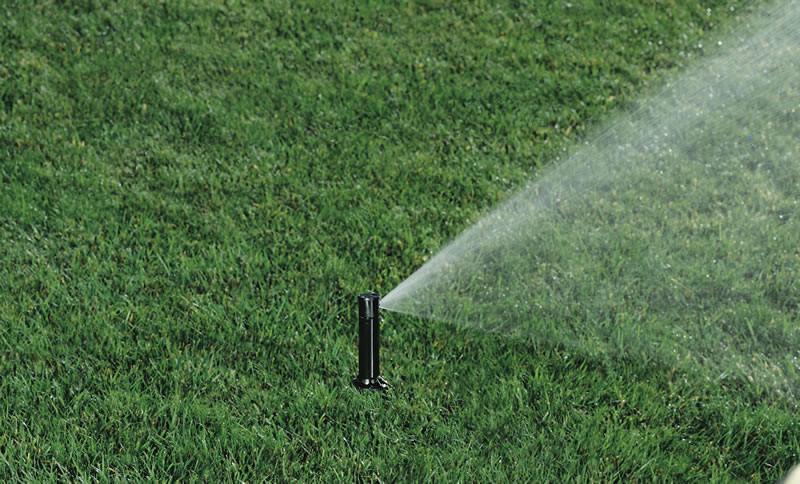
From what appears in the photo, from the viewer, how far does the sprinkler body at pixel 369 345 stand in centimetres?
300

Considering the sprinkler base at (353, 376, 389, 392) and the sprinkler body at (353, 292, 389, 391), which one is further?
the sprinkler base at (353, 376, 389, 392)

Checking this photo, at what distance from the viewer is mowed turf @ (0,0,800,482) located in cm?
295

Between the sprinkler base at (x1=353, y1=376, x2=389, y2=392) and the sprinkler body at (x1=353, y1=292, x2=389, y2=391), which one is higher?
the sprinkler body at (x1=353, y1=292, x2=389, y2=391)

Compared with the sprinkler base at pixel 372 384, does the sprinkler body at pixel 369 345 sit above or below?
above

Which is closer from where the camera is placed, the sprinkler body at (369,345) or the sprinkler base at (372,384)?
the sprinkler body at (369,345)

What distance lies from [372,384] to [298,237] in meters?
1.19

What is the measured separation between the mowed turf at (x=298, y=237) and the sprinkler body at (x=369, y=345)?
9 centimetres

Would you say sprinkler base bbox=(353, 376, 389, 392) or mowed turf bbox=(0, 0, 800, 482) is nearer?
mowed turf bbox=(0, 0, 800, 482)

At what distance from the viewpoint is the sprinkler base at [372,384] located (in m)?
3.15

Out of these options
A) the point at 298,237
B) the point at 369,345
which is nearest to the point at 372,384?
the point at 369,345

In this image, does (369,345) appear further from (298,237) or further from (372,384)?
(298,237)

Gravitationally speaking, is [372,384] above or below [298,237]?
below

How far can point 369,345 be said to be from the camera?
307cm

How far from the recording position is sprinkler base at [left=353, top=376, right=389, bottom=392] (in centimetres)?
315
